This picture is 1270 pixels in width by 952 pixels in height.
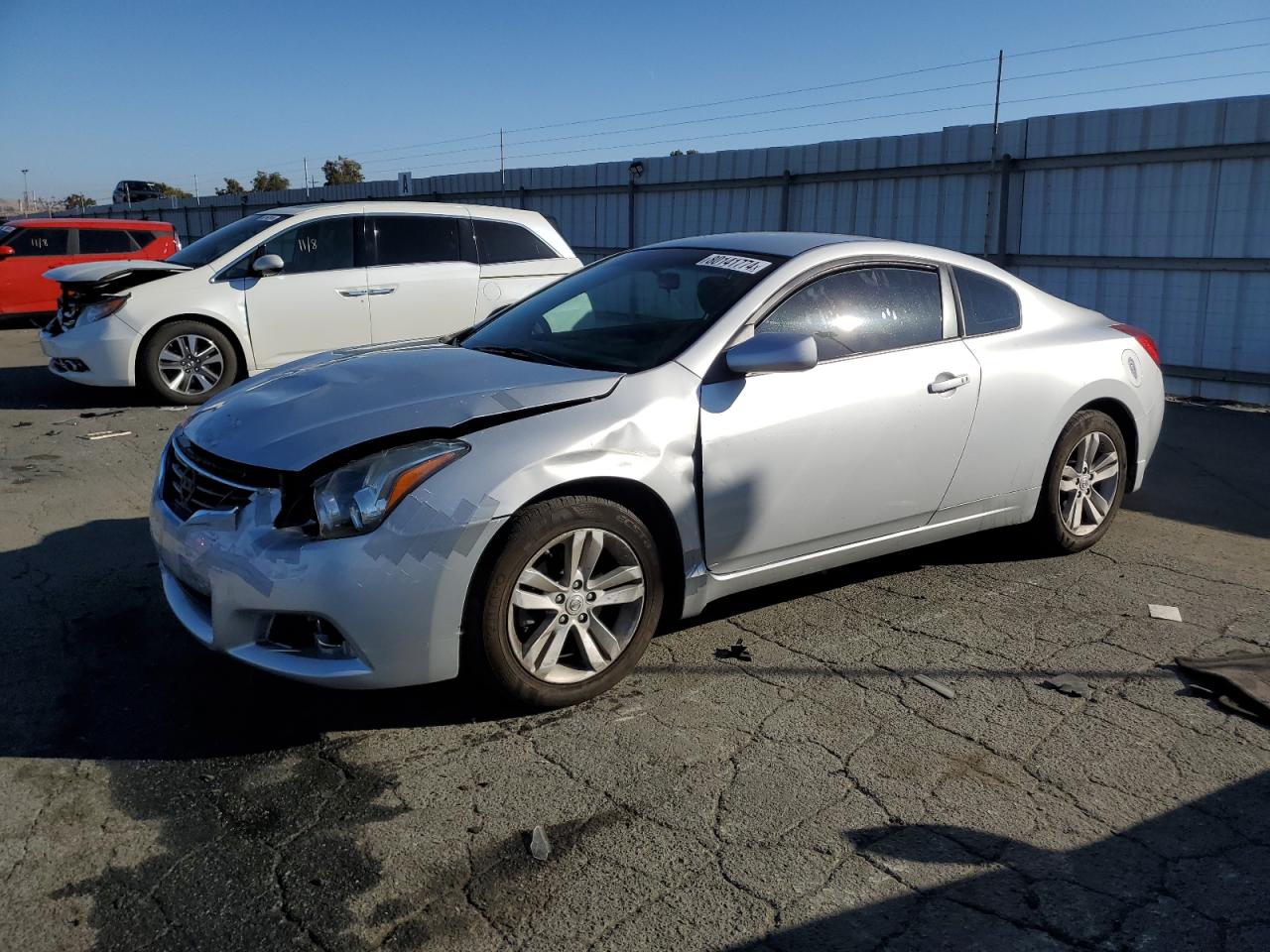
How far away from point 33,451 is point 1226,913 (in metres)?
7.54

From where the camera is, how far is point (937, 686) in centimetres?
393

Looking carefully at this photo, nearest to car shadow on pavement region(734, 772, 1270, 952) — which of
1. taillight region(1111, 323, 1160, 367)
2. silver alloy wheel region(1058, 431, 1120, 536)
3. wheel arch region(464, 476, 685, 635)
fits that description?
wheel arch region(464, 476, 685, 635)

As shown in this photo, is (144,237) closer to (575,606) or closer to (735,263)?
(735,263)

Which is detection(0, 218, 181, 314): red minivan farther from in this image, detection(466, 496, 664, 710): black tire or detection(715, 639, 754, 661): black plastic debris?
detection(466, 496, 664, 710): black tire

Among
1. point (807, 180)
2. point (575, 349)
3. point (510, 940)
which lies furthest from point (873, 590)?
point (807, 180)

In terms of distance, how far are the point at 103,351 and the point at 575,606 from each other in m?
6.83

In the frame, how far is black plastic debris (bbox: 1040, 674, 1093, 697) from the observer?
3.90m

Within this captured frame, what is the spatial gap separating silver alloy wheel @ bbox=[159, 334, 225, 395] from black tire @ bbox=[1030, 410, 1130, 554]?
22.4ft

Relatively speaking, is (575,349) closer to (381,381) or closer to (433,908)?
(381,381)

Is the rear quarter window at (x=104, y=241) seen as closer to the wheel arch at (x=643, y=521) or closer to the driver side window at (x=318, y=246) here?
the driver side window at (x=318, y=246)

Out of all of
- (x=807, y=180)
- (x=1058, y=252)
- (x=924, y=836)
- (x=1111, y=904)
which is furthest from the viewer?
(x=807, y=180)

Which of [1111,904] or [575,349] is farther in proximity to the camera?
[575,349]

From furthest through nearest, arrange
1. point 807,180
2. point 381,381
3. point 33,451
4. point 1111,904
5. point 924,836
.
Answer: point 807,180 < point 33,451 < point 381,381 < point 924,836 < point 1111,904

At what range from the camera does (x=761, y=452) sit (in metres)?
4.01
